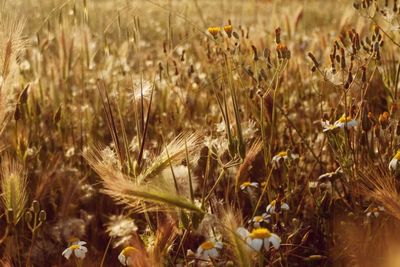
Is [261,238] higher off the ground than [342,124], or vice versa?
[342,124]

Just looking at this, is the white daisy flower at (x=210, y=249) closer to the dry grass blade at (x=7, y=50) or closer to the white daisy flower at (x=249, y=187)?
the white daisy flower at (x=249, y=187)

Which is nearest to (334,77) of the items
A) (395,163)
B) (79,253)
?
(395,163)

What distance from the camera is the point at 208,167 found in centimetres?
163

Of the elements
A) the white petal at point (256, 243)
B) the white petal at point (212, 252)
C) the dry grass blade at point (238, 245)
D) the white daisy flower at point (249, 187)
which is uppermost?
the dry grass blade at point (238, 245)

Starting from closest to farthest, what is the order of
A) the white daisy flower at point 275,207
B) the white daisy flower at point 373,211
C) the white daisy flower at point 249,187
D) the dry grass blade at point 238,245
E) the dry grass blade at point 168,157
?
1. the dry grass blade at point 238,245
2. the dry grass blade at point 168,157
3. the white daisy flower at point 275,207
4. the white daisy flower at point 373,211
5. the white daisy flower at point 249,187

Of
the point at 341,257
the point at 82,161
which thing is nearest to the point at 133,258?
the point at 341,257

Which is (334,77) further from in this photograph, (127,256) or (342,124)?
(127,256)

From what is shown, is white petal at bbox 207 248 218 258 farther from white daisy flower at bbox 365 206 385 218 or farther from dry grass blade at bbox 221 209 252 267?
white daisy flower at bbox 365 206 385 218

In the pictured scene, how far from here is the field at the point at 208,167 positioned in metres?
1.44

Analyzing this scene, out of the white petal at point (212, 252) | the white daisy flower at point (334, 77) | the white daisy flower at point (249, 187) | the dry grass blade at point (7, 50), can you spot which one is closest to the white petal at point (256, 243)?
the white petal at point (212, 252)

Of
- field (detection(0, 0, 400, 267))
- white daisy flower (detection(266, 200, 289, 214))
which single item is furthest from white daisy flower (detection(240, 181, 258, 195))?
white daisy flower (detection(266, 200, 289, 214))

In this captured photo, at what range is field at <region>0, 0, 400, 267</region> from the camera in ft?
4.73

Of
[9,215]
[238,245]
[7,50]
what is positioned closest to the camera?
[238,245]

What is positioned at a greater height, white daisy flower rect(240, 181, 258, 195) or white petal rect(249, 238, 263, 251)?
white petal rect(249, 238, 263, 251)
